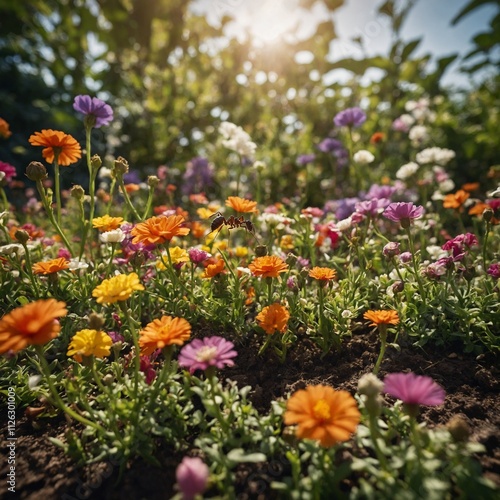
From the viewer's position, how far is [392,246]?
69.0 inches

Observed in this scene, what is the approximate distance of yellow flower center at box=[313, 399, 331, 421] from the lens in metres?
0.99

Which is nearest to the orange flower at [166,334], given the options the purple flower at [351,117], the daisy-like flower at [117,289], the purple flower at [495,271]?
the daisy-like flower at [117,289]

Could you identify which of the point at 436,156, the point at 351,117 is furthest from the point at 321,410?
the point at 436,156

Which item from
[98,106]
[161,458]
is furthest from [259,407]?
[98,106]

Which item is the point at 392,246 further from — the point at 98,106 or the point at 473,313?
the point at 98,106

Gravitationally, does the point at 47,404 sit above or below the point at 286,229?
below

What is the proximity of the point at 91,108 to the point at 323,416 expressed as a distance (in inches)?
74.1

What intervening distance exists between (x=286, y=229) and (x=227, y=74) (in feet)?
13.0

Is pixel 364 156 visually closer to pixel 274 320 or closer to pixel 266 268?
pixel 266 268

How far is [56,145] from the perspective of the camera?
1813mm

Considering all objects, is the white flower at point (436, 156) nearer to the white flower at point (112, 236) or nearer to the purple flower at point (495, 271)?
the purple flower at point (495, 271)

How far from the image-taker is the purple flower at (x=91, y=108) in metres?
2.02

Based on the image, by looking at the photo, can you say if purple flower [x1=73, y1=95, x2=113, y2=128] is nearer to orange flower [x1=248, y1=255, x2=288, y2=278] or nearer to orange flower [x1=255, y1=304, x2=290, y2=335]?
orange flower [x1=248, y1=255, x2=288, y2=278]

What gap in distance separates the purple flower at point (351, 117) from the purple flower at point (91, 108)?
1815 millimetres
